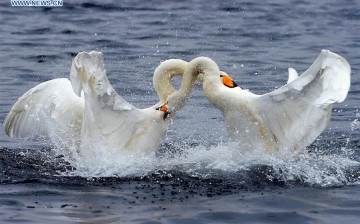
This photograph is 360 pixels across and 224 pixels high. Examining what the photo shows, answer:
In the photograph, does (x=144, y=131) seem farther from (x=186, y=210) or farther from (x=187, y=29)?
(x=187, y=29)

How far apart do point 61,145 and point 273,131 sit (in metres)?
2.44

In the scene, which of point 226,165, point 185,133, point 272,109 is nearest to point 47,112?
point 185,133

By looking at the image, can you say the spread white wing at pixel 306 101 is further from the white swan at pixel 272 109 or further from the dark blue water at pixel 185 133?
the dark blue water at pixel 185 133

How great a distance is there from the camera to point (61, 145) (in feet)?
35.6

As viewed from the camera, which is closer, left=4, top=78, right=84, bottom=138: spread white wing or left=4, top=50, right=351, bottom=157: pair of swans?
left=4, top=50, right=351, bottom=157: pair of swans

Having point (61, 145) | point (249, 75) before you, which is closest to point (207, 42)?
point (249, 75)

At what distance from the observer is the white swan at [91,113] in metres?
9.45

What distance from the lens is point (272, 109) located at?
9844mm

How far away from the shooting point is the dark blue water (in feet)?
29.0

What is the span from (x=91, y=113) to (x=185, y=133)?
253 cm

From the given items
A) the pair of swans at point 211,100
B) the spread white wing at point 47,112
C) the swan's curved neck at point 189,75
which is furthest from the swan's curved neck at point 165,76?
the spread white wing at point 47,112

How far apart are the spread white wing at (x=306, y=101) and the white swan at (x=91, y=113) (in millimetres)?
1096
